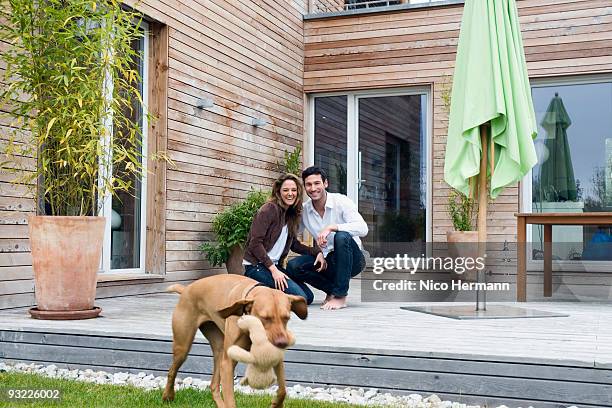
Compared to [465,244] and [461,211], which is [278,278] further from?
[461,211]

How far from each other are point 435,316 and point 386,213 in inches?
141

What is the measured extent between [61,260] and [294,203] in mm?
1345

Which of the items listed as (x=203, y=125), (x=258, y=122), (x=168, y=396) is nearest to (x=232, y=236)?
(x=203, y=125)

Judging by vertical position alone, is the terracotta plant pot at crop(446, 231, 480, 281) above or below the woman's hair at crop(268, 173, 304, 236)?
below

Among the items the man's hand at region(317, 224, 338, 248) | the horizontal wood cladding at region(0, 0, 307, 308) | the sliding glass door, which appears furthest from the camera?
the sliding glass door

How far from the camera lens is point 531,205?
711cm

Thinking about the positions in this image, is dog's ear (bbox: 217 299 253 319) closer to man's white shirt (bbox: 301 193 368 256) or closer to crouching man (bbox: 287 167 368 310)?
crouching man (bbox: 287 167 368 310)

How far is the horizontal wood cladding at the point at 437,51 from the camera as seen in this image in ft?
22.6

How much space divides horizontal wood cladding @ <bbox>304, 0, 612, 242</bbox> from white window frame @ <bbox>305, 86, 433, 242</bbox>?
12 cm

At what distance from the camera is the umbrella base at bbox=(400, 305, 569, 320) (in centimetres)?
403

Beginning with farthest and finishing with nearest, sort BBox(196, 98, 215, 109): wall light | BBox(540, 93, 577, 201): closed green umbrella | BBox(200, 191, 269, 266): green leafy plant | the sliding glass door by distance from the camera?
the sliding glass door, BBox(540, 93, 577, 201): closed green umbrella, BBox(196, 98, 215, 109): wall light, BBox(200, 191, 269, 266): green leafy plant

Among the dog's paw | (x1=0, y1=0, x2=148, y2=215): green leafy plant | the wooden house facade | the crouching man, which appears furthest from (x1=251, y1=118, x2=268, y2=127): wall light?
the dog's paw

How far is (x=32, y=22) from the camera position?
12.6 feet

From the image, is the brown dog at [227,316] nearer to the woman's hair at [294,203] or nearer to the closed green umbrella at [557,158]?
the woman's hair at [294,203]
